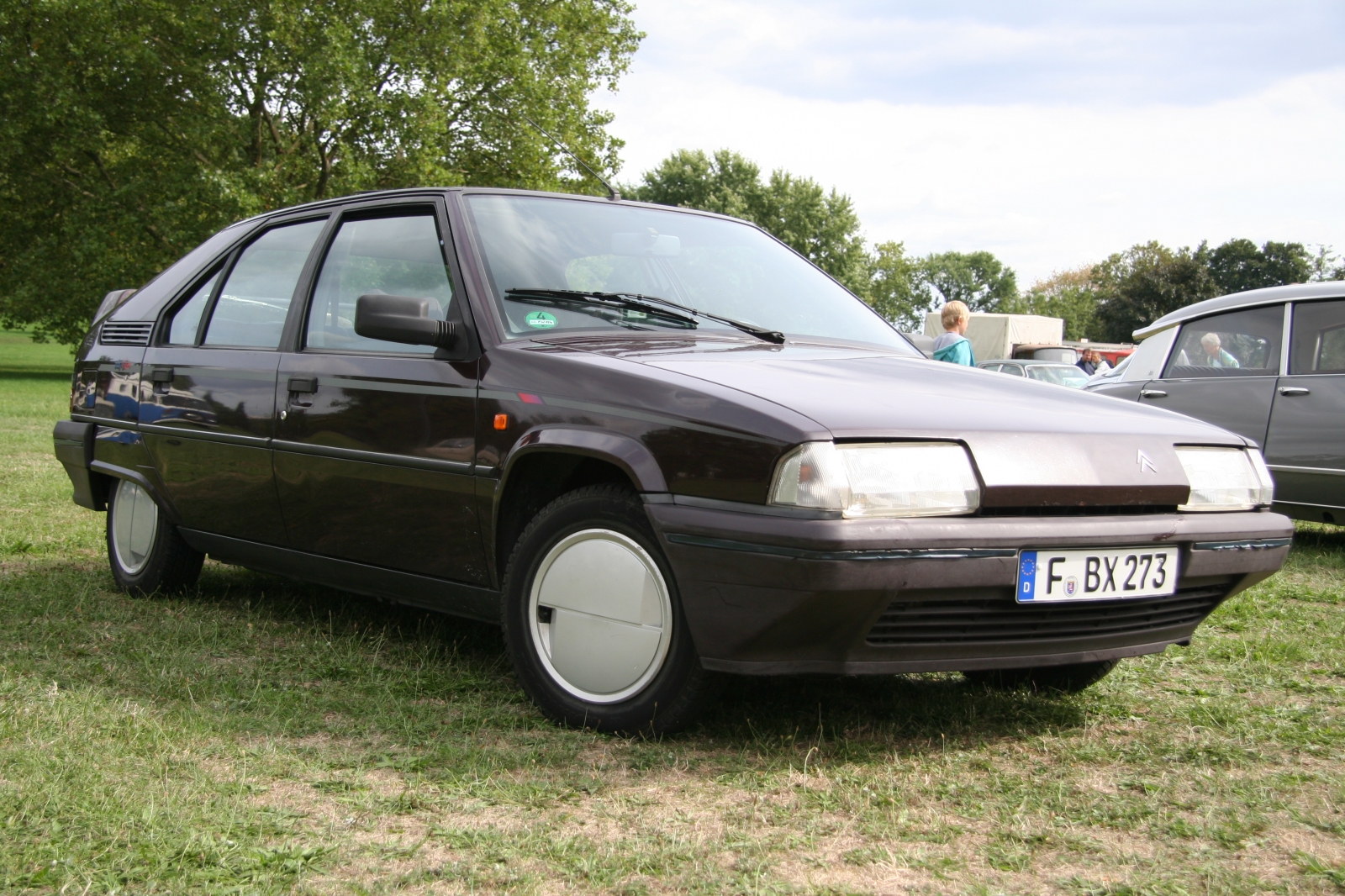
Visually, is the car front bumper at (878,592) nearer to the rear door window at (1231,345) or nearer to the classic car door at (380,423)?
the classic car door at (380,423)

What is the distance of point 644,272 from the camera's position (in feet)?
Answer: 12.5

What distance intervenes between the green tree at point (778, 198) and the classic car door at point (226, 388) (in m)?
56.8

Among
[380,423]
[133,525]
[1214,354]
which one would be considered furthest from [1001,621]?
[1214,354]

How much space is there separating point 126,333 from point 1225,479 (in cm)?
432

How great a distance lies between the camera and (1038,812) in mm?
2561

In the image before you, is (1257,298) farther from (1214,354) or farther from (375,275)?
(375,275)

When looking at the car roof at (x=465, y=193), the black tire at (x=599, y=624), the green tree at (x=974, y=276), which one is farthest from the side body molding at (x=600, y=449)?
the green tree at (x=974, y=276)

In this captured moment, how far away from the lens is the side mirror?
10.9 feet

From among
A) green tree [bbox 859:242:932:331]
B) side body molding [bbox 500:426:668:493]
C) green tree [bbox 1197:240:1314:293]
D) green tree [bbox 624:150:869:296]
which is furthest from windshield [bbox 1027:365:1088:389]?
green tree [bbox 859:242:932:331]

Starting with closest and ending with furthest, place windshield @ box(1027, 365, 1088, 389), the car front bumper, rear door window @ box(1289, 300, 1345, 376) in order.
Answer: the car front bumper < rear door window @ box(1289, 300, 1345, 376) < windshield @ box(1027, 365, 1088, 389)

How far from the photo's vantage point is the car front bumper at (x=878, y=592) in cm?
257

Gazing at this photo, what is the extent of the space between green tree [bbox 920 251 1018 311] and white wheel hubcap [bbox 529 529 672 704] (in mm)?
103624

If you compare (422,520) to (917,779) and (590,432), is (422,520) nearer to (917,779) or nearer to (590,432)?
(590,432)

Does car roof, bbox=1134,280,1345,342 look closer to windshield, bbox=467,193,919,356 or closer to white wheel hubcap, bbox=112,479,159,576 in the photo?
windshield, bbox=467,193,919,356
